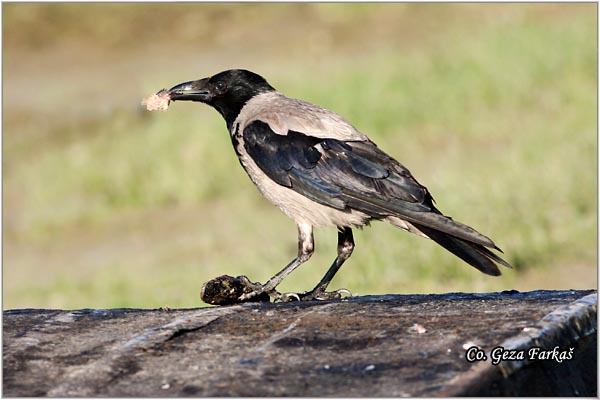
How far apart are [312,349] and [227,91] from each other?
7.82ft

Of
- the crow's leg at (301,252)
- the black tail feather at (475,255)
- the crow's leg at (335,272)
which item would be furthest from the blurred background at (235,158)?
the black tail feather at (475,255)

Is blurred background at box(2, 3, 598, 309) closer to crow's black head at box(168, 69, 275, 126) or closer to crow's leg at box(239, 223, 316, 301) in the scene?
crow's black head at box(168, 69, 275, 126)

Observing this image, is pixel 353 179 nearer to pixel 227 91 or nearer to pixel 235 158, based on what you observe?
pixel 227 91

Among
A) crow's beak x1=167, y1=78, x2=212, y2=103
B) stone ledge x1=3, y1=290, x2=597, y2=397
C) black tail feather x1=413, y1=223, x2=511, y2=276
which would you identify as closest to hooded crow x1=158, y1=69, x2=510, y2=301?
black tail feather x1=413, y1=223, x2=511, y2=276

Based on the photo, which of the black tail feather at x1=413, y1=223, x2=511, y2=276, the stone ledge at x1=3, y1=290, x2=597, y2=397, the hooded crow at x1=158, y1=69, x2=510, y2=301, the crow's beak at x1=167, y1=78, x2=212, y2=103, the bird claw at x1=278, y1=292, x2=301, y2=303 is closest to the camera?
the stone ledge at x1=3, y1=290, x2=597, y2=397

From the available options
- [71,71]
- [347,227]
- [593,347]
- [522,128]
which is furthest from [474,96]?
[593,347]

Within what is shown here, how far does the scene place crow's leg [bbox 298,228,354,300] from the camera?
18.7ft

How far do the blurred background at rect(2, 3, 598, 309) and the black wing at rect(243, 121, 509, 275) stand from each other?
3.99 m

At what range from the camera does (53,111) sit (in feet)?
65.4

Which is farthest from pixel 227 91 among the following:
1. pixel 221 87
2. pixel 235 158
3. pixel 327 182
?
pixel 235 158

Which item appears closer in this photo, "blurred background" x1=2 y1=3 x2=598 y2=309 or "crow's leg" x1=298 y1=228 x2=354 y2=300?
"crow's leg" x1=298 y1=228 x2=354 y2=300

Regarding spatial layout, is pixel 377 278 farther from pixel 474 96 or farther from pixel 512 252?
pixel 474 96

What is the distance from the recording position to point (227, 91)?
6219 mm

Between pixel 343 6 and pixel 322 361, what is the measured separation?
20890 millimetres
